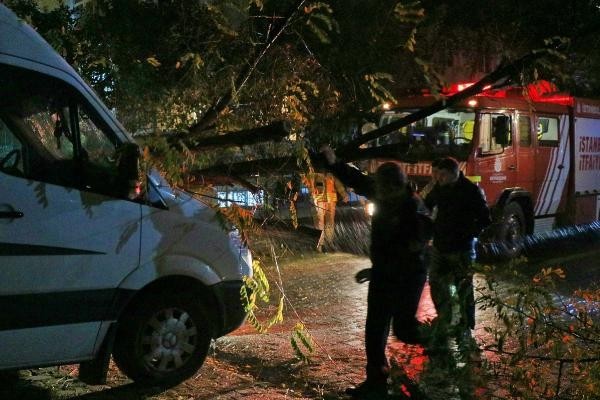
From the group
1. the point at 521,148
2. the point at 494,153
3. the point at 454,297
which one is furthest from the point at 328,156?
the point at 521,148

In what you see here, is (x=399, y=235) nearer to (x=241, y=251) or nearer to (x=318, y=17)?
(x=241, y=251)

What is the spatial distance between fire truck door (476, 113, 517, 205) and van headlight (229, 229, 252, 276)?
5.55m

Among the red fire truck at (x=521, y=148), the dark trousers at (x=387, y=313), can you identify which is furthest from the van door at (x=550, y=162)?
the dark trousers at (x=387, y=313)

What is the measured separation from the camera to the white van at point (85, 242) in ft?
13.3

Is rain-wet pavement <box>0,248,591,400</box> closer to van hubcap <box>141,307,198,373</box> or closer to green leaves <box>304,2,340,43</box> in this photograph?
van hubcap <box>141,307,198,373</box>

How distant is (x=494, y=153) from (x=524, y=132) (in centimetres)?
107

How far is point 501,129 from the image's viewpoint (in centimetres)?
980

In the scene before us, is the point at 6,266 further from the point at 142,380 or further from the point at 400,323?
the point at 400,323

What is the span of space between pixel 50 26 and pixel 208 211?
3.97m

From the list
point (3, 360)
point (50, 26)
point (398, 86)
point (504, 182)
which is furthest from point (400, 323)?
point (398, 86)

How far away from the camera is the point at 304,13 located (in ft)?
20.3

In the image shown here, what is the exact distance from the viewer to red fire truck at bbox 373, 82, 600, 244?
32.2 ft

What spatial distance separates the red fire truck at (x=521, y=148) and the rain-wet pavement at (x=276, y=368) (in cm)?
252

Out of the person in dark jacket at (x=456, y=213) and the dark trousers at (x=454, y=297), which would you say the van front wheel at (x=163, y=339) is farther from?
the person in dark jacket at (x=456, y=213)
